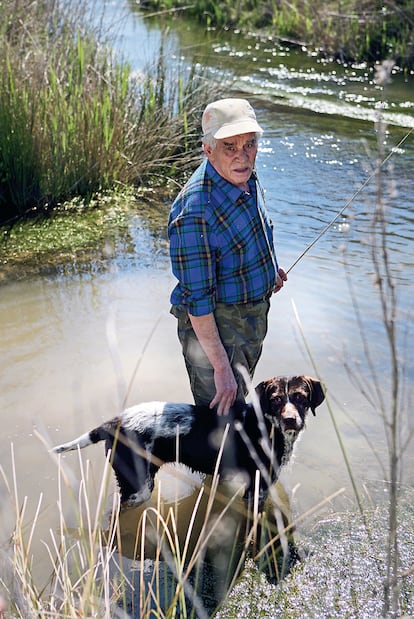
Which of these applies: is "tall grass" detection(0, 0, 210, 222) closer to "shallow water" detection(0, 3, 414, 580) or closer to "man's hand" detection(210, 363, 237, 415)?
"shallow water" detection(0, 3, 414, 580)

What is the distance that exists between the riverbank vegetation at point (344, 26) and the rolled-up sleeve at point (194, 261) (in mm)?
9609

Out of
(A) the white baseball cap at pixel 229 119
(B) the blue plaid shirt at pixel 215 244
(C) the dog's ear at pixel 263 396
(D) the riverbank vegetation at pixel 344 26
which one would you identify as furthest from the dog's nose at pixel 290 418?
(D) the riverbank vegetation at pixel 344 26

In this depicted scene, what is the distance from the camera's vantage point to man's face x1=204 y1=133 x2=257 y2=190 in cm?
321

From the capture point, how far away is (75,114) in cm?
691

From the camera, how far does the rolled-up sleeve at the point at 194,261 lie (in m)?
3.21

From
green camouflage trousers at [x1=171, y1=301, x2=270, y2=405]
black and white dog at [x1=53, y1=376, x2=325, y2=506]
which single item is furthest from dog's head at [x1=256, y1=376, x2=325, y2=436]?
green camouflage trousers at [x1=171, y1=301, x2=270, y2=405]

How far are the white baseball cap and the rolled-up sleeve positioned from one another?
1.16ft

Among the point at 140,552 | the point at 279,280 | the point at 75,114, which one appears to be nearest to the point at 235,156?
the point at 279,280

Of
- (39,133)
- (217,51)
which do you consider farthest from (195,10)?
(39,133)

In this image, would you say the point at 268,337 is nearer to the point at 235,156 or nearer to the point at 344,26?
the point at 235,156

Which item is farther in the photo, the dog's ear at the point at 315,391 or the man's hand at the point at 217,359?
the dog's ear at the point at 315,391

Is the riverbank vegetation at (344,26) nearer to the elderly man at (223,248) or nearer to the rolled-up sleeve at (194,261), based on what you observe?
the elderly man at (223,248)

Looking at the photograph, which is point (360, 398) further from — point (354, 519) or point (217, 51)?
point (217, 51)

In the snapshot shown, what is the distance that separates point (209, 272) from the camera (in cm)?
325
